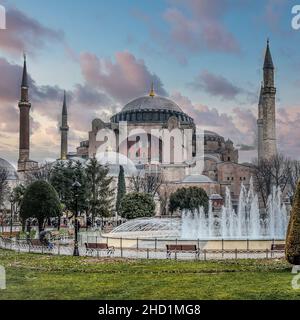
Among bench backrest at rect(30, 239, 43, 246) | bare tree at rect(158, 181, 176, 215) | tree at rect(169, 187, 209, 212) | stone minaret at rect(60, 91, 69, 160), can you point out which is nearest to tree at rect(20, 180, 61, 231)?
bench backrest at rect(30, 239, 43, 246)

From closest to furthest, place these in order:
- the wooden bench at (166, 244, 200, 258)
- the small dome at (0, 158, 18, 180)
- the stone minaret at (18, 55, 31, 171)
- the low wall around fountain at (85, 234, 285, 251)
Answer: the wooden bench at (166, 244, 200, 258) → the low wall around fountain at (85, 234, 285, 251) → the stone minaret at (18, 55, 31, 171) → the small dome at (0, 158, 18, 180)

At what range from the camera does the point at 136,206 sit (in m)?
30.5

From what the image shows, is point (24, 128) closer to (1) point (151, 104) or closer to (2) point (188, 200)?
(2) point (188, 200)

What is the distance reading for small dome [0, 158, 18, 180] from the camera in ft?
196

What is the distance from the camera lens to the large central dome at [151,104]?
73.1 meters

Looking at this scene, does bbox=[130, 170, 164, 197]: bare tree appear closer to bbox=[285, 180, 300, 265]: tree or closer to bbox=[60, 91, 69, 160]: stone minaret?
bbox=[60, 91, 69, 160]: stone minaret

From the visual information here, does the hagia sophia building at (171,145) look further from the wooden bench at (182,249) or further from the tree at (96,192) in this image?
the wooden bench at (182,249)

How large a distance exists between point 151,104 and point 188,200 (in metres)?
34.2

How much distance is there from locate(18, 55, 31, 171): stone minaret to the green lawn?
41.7 meters

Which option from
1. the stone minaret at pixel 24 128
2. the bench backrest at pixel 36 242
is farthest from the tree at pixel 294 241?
the stone minaret at pixel 24 128

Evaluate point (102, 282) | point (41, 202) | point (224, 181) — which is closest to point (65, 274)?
point (102, 282)

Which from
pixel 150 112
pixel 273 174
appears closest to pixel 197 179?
pixel 273 174
